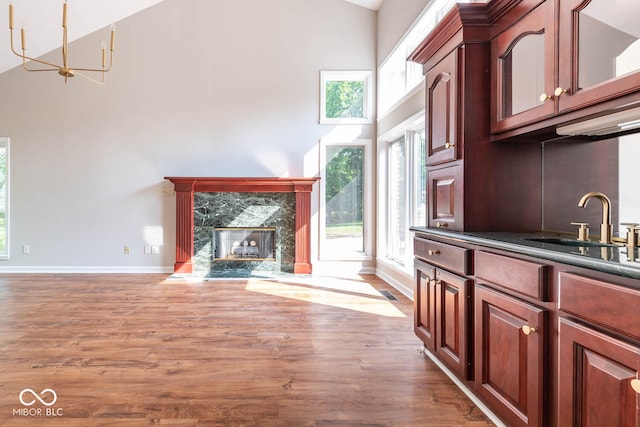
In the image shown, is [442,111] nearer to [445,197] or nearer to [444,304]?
[445,197]

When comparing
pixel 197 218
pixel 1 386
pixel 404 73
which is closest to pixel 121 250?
pixel 197 218

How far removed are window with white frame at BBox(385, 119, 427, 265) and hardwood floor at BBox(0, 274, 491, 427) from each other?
2.93 feet

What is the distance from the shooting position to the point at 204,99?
18.0 ft

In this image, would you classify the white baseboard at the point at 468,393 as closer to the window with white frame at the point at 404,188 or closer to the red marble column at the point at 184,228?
the window with white frame at the point at 404,188

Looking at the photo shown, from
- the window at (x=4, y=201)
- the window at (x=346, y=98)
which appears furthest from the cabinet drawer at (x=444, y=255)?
the window at (x=4, y=201)

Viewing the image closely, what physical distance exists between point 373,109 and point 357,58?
0.81 m

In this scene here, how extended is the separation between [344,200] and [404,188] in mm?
1313

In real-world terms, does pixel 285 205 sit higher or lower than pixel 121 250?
higher

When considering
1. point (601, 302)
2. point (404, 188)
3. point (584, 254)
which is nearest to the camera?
point (601, 302)

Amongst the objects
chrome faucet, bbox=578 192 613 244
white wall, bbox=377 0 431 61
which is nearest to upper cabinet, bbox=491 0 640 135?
chrome faucet, bbox=578 192 613 244

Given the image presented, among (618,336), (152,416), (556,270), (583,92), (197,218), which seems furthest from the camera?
(197,218)

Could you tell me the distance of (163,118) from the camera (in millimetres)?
5457

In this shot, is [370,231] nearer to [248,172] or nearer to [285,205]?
[285,205]
